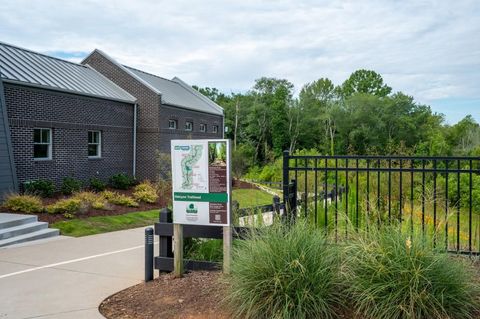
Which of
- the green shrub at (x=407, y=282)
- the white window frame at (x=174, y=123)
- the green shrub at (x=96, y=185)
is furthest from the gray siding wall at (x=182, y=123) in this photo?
the green shrub at (x=407, y=282)

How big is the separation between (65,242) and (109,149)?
1197 cm

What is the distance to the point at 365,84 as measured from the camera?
206 ft

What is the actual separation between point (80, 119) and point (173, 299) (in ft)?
51.1

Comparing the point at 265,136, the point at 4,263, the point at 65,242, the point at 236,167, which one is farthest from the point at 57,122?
the point at 265,136

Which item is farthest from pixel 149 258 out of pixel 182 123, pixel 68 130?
pixel 182 123

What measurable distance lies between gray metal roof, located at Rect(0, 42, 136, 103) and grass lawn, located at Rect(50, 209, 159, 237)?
637cm

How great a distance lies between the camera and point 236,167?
3353cm

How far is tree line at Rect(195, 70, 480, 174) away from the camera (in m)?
49.8

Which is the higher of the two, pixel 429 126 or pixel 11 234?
pixel 429 126

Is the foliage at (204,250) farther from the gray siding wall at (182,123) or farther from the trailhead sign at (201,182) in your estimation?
the gray siding wall at (182,123)

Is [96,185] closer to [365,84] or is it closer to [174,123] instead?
[174,123]

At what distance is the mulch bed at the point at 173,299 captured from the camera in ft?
15.2

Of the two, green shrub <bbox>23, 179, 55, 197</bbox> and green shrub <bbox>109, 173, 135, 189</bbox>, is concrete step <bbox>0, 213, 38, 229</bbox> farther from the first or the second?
green shrub <bbox>109, 173, 135, 189</bbox>

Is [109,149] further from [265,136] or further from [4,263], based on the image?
[265,136]
